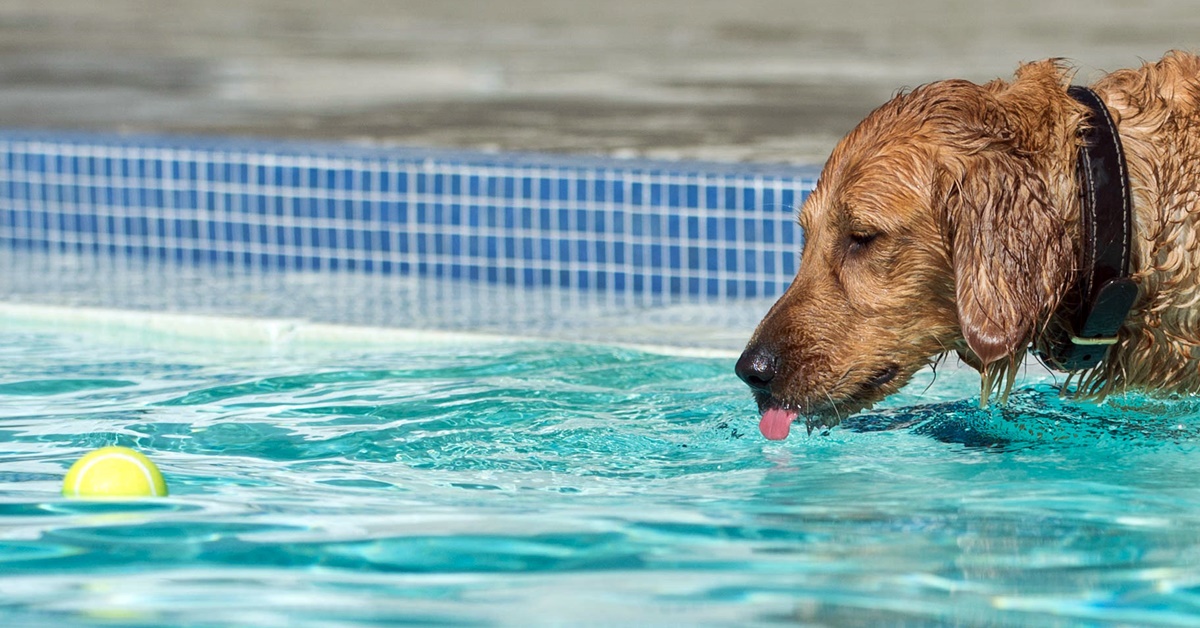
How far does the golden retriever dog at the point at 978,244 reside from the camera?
3.45 m

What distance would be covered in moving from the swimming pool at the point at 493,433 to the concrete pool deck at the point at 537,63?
0.67 metres

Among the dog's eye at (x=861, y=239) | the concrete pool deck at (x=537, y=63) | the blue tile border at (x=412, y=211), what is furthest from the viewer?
the concrete pool deck at (x=537, y=63)

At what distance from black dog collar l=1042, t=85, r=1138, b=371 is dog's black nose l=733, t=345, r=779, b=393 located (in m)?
0.61

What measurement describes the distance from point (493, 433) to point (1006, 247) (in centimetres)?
152

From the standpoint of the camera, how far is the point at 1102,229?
3465 mm

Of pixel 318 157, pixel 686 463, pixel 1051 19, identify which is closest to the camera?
pixel 686 463

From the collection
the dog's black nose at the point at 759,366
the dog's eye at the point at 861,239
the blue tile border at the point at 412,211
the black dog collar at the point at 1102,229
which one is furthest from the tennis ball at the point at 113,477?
the blue tile border at the point at 412,211

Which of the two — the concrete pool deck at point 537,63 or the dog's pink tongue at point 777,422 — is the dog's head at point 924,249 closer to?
the dog's pink tongue at point 777,422

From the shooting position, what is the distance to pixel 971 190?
3459mm

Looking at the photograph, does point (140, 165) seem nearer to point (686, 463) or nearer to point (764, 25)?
point (686, 463)

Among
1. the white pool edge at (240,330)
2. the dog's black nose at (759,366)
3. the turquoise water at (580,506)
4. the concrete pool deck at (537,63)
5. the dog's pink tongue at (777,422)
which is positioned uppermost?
the concrete pool deck at (537,63)

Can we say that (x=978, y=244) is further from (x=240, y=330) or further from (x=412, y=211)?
(x=412, y=211)

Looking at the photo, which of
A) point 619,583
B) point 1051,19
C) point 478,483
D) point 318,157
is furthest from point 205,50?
point 619,583

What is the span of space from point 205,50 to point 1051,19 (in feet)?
19.6
